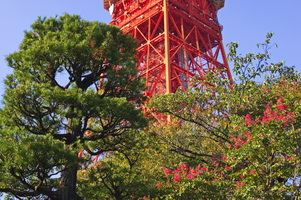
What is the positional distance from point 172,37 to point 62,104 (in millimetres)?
13782

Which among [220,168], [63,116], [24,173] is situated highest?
[63,116]

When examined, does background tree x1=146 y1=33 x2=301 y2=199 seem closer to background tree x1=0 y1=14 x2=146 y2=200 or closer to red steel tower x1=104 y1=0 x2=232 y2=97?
background tree x1=0 y1=14 x2=146 y2=200

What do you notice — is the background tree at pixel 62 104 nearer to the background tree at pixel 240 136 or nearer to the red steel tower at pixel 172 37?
the background tree at pixel 240 136

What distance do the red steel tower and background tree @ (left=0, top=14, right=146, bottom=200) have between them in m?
10.3

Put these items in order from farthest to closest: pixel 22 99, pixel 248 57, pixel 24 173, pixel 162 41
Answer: pixel 162 41 → pixel 248 57 → pixel 22 99 → pixel 24 173

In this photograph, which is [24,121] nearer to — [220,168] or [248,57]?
[220,168]

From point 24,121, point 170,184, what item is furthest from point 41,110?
point 170,184

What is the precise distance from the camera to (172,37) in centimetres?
2072

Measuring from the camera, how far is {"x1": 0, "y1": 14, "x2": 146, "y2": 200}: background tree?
6.82 m

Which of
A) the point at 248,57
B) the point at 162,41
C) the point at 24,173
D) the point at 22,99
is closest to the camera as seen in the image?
the point at 24,173

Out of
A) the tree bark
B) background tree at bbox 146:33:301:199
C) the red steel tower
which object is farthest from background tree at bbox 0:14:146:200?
the red steel tower

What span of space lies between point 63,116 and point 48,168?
1183 millimetres

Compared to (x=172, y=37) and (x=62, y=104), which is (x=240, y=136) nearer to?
(x=62, y=104)

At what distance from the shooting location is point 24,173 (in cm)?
691
